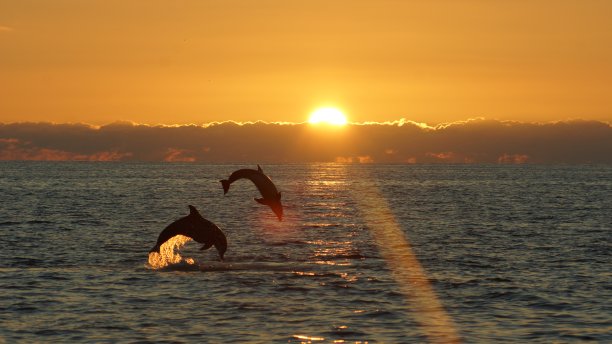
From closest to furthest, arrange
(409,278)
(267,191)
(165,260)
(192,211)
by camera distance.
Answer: (267,191) → (192,211) → (409,278) → (165,260)

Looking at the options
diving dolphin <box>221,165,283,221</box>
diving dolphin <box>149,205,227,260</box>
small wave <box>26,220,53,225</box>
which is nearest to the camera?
diving dolphin <box>221,165,283,221</box>

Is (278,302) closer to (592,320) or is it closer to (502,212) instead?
(592,320)

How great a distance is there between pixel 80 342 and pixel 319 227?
145 feet

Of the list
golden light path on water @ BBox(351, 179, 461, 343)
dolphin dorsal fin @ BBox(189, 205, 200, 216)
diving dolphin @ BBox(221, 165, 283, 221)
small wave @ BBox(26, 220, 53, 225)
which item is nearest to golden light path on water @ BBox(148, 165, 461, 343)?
golden light path on water @ BBox(351, 179, 461, 343)

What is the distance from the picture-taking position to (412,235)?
2346 inches

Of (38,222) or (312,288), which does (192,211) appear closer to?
(312,288)

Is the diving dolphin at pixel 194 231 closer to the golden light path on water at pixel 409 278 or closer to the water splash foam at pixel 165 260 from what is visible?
the golden light path on water at pixel 409 278

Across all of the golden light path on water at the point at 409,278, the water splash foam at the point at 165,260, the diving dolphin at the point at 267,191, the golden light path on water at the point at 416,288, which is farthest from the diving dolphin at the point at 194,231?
the golden light path on water at the point at 416,288

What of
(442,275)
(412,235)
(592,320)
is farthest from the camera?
(412,235)

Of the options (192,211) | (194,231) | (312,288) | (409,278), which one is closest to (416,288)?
(409,278)

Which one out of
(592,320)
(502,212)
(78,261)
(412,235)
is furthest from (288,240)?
(502,212)

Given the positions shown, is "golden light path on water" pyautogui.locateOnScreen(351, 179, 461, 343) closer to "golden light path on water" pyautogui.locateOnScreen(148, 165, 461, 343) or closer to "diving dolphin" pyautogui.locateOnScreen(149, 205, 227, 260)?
"golden light path on water" pyautogui.locateOnScreen(148, 165, 461, 343)

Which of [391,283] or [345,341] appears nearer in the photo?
[345,341]

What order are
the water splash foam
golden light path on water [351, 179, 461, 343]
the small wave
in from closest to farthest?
golden light path on water [351, 179, 461, 343]
the water splash foam
the small wave
